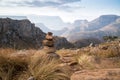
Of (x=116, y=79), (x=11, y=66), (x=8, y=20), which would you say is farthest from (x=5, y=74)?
(x=8, y=20)

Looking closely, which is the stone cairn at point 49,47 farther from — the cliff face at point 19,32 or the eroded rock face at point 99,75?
the cliff face at point 19,32

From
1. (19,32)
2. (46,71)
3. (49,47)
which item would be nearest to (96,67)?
(46,71)

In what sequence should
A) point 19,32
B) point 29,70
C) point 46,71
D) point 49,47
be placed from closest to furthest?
point 46,71 < point 29,70 < point 49,47 < point 19,32

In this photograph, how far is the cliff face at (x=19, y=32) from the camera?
5814 inches

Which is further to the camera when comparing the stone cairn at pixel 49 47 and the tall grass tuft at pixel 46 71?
the stone cairn at pixel 49 47

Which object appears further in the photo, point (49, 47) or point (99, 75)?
point (49, 47)

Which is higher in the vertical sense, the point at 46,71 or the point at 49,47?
the point at 49,47

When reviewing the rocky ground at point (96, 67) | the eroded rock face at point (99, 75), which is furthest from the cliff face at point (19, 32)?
the eroded rock face at point (99, 75)

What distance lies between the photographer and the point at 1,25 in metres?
159

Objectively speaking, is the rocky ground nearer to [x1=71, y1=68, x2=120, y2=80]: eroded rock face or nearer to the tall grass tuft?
[x1=71, y1=68, x2=120, y2=80]: eroded rock face

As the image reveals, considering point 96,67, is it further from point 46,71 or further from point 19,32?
point 19,32

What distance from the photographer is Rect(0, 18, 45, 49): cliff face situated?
148 m

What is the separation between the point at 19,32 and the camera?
169125 mm

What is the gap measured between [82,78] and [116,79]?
0.97 metres
